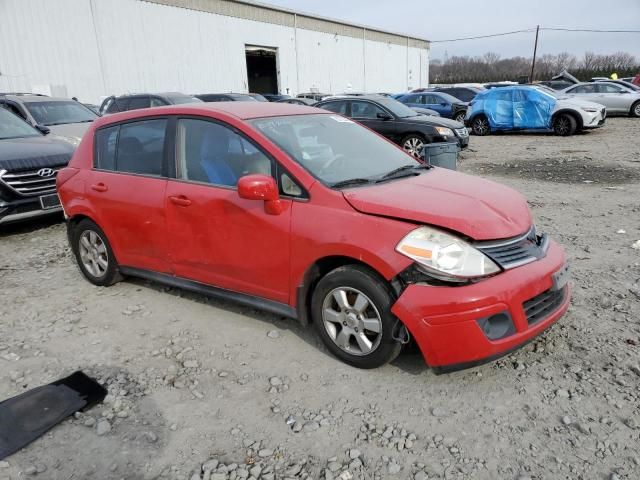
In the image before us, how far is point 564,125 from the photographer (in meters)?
15.6

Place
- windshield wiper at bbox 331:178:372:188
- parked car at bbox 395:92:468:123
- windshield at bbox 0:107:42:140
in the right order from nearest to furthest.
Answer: windshield wiper at bbox 331:178:372:188 → windshield at bbox 0:107:42:140 → parked car at bbox 395:92:468:123

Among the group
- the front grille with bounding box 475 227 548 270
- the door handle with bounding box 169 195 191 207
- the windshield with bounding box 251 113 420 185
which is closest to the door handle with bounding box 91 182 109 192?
the door handle with bounding box 169 195 191 207

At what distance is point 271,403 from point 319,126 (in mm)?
2126

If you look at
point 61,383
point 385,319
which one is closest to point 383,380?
point 385,319

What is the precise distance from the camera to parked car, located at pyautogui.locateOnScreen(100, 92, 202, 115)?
12098mm

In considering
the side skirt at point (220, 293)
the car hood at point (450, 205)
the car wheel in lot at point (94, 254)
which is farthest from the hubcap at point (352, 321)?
the car wheel in lot at point (94, 254)

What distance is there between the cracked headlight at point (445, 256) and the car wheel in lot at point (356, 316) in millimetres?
282

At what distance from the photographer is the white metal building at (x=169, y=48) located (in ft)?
65.9

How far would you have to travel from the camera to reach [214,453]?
8.20 feet

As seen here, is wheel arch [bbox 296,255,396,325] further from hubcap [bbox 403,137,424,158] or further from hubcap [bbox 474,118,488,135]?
hubcap [bbox 474,118,488,135]

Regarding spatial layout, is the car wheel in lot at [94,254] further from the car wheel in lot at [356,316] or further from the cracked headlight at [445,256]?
the cracked headlight at [445,256]

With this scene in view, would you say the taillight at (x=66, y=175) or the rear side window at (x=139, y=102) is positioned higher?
the rear side window at (x=139, y=102)

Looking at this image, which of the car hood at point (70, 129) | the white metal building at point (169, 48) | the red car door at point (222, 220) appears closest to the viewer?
the red car door at point (222, 220)

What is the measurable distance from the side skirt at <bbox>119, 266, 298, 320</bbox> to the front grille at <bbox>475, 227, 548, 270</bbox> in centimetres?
133
